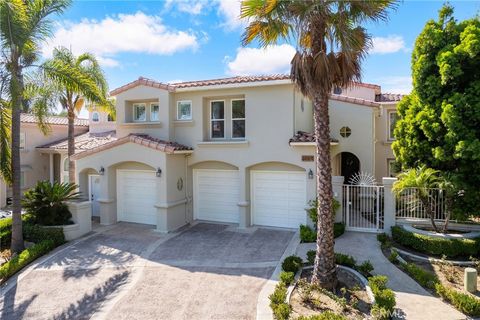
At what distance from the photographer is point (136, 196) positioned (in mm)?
17375

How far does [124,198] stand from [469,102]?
16.1 metres

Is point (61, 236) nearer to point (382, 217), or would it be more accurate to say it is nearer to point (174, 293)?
point (174, 293)

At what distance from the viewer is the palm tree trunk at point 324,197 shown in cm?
894

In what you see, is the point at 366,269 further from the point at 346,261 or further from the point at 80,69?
the point at 80,69

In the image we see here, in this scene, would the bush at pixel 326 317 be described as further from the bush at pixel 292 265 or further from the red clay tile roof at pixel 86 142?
the red clay tile roof at pixel 86 142

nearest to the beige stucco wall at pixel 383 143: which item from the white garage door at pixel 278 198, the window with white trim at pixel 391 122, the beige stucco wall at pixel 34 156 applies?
the window with white trim at pixel 391 122

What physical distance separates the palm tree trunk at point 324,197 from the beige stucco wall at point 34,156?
21358 mm

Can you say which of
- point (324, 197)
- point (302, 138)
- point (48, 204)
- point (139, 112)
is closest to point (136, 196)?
point (48, 204)

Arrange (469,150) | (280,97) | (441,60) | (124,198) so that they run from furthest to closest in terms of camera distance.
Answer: (124,198) < (280,97) < (441,60) < (469,150)

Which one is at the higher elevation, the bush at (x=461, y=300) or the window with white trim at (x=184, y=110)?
the window with white trim at (x=184, y=110)

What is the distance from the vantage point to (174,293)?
32.0 feet

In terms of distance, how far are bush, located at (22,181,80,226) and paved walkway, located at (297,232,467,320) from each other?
10.8m

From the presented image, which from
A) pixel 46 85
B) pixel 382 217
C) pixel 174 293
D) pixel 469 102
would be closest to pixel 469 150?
pixel 469 102

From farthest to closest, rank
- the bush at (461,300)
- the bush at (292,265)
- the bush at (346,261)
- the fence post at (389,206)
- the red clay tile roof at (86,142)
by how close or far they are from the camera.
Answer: the red clay tile roof at (86,142) → the fence post at (389,206) → the bush at (346,261) → the bush at (292,265) → the bush at (461,300)
